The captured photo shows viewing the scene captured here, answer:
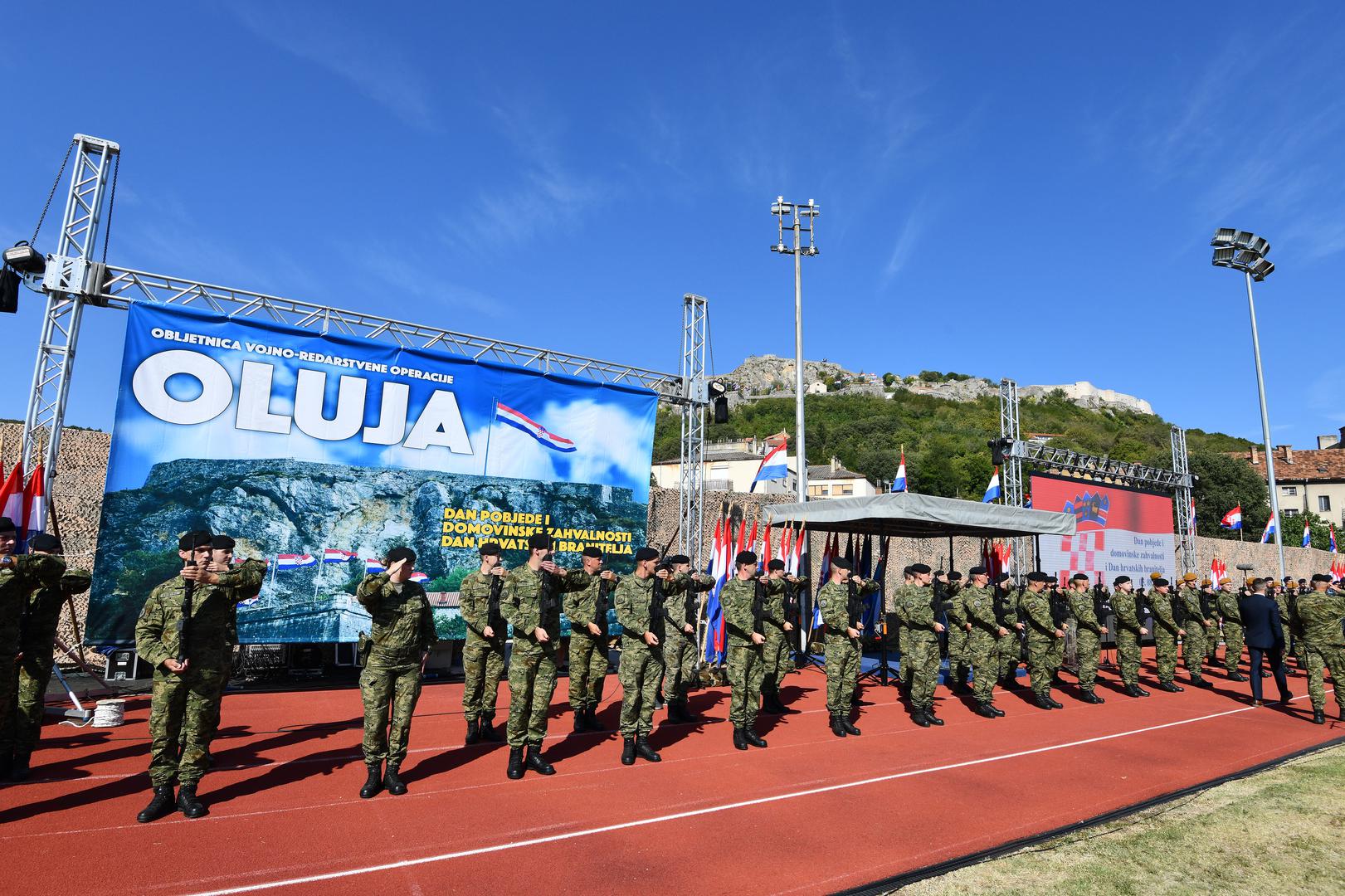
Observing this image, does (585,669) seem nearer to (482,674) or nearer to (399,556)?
(482,674)

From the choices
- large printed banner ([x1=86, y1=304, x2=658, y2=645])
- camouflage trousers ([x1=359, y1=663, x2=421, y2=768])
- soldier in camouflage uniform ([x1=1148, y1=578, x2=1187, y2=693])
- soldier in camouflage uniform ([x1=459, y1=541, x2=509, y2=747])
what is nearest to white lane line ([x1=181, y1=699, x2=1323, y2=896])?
camouflage trousers ([x1=359, y1=663, x2=421, y2=768])

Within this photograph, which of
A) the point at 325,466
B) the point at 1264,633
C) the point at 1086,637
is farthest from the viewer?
the point at 1086,637

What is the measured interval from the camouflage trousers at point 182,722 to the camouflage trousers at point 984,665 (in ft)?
26.9

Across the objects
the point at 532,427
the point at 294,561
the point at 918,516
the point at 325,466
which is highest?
the point at 532,427

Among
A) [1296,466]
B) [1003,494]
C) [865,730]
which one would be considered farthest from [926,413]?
[865,730]

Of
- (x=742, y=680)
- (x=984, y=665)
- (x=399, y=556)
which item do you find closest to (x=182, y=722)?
(x=399, y=556)

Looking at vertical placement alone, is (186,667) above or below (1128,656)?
above

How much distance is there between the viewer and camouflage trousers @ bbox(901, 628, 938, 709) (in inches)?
338

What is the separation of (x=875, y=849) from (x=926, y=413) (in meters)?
97.2

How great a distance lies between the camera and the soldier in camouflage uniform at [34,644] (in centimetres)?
548

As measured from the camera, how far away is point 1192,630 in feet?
40.3

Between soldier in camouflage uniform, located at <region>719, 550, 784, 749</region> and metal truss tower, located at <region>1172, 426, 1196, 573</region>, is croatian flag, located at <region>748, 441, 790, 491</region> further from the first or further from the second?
metal truss tower, located at <region>1172, 426, 1196, 573</region>

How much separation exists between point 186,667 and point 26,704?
2.10 meters

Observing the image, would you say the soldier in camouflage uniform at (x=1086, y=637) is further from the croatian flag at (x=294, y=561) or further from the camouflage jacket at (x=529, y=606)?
the croatian flag at (x=294, y=561)
